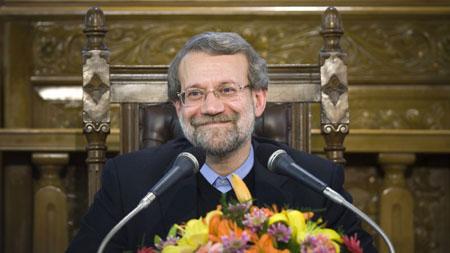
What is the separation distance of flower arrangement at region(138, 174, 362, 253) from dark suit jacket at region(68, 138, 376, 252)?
68 centimetres

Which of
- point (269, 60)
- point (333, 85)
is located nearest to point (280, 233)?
point (333, 85)

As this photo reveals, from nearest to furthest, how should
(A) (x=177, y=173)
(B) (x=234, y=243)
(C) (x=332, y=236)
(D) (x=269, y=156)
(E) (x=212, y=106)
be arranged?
(B) (x=234, y=243) < (C) (x=332, y=236) < (A) (x=177, y=173) < (D) (x=269, y=156) < (E) (x=212, y=106)

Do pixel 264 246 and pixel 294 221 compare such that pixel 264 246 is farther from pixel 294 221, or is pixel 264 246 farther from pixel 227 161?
pixel 227 161

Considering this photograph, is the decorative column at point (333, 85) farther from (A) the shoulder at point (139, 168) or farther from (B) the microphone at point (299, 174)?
(B) the microphone at point (299, 174)

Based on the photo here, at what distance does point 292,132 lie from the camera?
2.77 metres

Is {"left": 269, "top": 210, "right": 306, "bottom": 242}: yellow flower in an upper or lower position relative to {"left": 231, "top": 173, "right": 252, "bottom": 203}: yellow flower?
lower

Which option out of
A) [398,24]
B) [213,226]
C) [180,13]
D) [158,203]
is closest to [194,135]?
[158,203]

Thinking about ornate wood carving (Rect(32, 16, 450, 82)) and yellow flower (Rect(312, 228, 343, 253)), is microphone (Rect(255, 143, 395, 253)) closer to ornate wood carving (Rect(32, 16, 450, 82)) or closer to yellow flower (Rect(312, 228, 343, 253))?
yellow flower (Rect(312, 228, 343, 253))

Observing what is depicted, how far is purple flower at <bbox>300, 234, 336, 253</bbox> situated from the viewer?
5.11 feet

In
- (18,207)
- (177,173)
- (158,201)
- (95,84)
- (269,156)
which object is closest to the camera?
(177,173)

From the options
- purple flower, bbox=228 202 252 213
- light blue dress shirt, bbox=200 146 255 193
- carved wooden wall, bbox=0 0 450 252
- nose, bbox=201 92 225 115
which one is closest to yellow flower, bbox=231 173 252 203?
purple flower, bbox=228 202 252 213

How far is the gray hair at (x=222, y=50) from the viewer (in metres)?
2.36

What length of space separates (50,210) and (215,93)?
1508 millimetres

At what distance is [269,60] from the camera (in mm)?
3816
